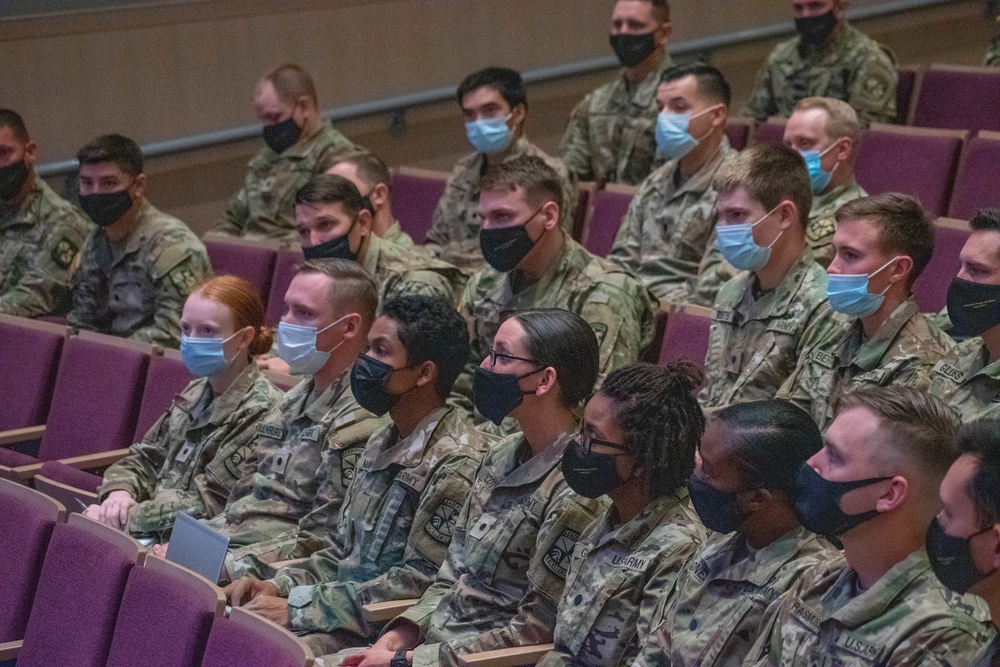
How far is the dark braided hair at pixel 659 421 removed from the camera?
236cm

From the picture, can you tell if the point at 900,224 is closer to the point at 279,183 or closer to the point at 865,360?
the point at 865,360

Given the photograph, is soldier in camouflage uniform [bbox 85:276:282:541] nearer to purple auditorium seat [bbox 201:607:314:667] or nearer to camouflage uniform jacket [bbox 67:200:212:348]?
camouflage uniform jacket [bbox 67:200:212:348]

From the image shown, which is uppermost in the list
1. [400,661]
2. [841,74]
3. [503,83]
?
[841,74]

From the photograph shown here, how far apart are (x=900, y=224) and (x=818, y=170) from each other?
3.18 feet

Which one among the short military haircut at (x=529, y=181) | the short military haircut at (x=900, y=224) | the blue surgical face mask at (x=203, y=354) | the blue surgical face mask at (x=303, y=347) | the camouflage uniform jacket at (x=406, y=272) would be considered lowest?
the blue surgical face mask at (x=203, y=354)

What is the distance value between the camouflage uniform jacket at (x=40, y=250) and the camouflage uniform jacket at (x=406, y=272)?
1.41 m

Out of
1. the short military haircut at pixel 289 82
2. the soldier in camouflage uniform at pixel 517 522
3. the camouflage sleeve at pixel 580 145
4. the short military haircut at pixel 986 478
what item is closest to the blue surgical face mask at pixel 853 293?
the soldier in camouflage uniform at pixel 517 522

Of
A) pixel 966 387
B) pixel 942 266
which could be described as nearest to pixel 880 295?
pixel 966 387

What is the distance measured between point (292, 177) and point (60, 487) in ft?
6.37

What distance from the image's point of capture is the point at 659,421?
7.78ft

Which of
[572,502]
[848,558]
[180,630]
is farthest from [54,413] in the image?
[848,558]

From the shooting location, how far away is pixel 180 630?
2367 millimetres

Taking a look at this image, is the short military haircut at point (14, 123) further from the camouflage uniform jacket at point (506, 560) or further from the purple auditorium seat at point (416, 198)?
the camouflage uniform jacket at point (506, 560)

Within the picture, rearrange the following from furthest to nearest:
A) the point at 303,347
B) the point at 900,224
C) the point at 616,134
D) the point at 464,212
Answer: the point at 616,134 → the point at 464,212 → the point at 303,347 → the point at 900,224
